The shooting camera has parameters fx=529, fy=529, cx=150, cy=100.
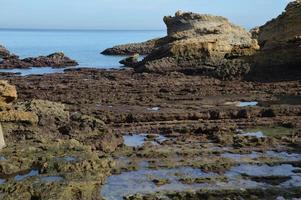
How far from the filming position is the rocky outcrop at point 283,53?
1277 inches

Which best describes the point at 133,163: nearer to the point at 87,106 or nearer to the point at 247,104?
the point at 87,106

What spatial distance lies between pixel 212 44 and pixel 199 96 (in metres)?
15.0

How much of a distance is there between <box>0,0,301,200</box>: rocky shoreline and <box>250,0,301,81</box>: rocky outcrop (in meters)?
1.27

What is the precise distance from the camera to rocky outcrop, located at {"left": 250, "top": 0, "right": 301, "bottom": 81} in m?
32.4

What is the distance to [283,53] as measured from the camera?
33.8 m

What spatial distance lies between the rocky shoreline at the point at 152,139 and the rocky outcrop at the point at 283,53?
1265 mm

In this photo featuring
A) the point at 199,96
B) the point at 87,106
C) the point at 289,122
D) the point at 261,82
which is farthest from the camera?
the point at 261,82

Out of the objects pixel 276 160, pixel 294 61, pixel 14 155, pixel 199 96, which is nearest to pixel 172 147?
pixel 276 160

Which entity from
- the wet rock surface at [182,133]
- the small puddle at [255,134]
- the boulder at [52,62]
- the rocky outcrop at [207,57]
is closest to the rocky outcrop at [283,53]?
the rocky outcrop at [207,57]

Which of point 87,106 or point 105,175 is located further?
point 87,106

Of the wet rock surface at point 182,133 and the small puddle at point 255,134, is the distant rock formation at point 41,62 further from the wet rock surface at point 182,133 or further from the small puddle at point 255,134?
the small puddle at point 255,134

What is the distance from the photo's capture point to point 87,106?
22.8 meters

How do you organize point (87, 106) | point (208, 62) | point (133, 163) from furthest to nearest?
point (208, 62), point (87, 106), point (133, 163)

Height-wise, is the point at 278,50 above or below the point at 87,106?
above
